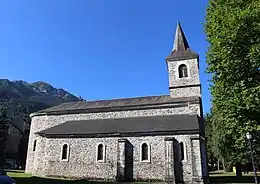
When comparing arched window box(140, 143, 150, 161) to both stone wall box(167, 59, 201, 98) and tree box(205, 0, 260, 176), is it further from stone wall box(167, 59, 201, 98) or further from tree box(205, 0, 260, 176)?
tree box(205, 0, 260, 176)

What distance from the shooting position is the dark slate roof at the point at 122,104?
24.7 meters

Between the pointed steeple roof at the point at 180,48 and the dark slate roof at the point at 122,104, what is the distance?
17.2 feet

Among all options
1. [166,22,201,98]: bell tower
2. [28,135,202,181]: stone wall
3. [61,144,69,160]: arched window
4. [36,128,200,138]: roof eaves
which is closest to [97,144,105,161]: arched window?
[28,135,202,181]: stone wall

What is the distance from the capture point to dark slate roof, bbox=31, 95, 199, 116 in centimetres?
2470

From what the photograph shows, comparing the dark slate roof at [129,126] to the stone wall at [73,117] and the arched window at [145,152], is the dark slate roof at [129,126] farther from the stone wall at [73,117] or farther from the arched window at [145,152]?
the arched window at [145,152]

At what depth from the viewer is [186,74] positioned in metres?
26.9

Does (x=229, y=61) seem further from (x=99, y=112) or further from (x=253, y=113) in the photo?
(x=99, y=112)

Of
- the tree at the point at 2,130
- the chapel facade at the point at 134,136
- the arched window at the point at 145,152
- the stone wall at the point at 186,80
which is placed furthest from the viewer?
the tree at the point at 2,130

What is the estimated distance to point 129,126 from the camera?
2314cm

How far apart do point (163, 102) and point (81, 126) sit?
9.62 metres

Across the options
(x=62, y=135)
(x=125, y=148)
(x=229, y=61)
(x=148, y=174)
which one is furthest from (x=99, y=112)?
(x=229, y=61)

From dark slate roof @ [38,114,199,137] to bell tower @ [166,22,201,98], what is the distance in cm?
392

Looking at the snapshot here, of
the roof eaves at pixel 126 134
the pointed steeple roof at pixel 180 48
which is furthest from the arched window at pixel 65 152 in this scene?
the pointed steeple roof at pixel 180 48

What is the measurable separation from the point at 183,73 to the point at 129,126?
962cm
